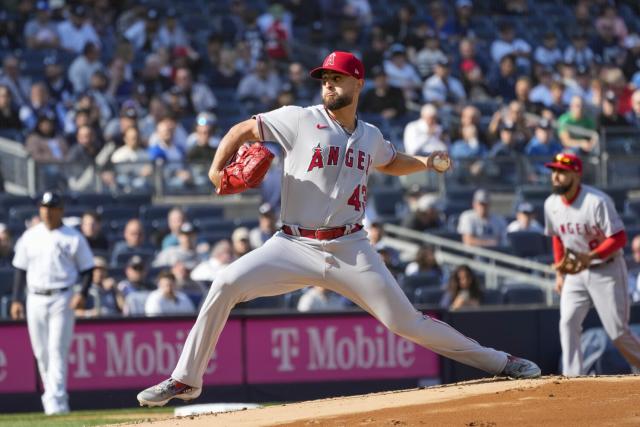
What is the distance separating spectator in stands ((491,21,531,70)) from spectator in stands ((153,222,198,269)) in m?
8.63

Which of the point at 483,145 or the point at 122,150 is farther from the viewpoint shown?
the point at 483,145

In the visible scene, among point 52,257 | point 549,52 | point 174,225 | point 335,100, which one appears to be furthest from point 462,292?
point 549,52

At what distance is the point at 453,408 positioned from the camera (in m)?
7.23

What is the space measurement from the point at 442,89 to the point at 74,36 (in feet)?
17.6

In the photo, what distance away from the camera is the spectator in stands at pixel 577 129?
17.7 m

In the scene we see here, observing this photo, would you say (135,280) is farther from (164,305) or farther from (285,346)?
(285,346)

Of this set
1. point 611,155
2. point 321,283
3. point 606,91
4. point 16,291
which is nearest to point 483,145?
point 611,155

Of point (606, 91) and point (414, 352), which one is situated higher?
point (606, 91)

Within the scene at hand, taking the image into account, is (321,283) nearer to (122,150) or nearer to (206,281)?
(206,281)

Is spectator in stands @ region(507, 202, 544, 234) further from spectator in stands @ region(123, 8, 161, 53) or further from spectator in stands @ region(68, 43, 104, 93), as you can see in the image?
spectator in stands @ region(123, 8, 161, 53)

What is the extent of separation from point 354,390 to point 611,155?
6.21 m

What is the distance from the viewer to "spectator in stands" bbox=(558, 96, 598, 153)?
58.0 ft

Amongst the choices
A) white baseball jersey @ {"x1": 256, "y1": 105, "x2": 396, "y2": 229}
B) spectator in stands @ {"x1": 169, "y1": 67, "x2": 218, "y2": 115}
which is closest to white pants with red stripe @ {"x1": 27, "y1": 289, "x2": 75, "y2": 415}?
white baseball jersey @ {"x1": 256, "y1": 105, "x2": 396, "y2": 229}

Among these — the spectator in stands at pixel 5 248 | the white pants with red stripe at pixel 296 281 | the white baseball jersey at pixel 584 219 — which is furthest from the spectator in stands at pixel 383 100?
the white pants with red stripe at pixel 296 281
